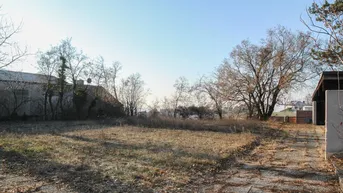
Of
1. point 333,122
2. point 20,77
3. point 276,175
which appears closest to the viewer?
point 276,175

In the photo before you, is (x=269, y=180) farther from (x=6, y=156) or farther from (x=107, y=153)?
(x=6, y=156)

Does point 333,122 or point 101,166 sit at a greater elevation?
point 333,122

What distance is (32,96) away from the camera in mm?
23125

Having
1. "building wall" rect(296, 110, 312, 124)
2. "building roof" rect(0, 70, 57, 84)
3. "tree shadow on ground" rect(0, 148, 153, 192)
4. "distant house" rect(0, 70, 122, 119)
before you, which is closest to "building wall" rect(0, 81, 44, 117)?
"distant house" rect(0, 70, 122, 119)

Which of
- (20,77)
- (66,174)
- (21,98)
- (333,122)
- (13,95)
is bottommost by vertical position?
(66,174)

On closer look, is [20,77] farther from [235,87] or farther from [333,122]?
[333,122]

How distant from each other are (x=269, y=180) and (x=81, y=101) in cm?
2147

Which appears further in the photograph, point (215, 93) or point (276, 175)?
point (215, 93)

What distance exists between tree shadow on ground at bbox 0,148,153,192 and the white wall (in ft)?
15.9

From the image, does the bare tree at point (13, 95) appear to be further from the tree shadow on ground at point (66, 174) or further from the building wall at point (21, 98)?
the tree shadow on ground at point (66, 174)

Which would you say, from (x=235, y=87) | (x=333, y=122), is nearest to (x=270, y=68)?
(x=235, y=87)

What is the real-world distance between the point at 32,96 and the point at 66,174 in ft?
65.1

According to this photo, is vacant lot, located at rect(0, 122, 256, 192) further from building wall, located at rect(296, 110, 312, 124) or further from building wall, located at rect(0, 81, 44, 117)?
building wall, located at rect(296, 110, 312, 124)

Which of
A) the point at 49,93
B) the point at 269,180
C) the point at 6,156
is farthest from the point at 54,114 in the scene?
the point at 269,180
